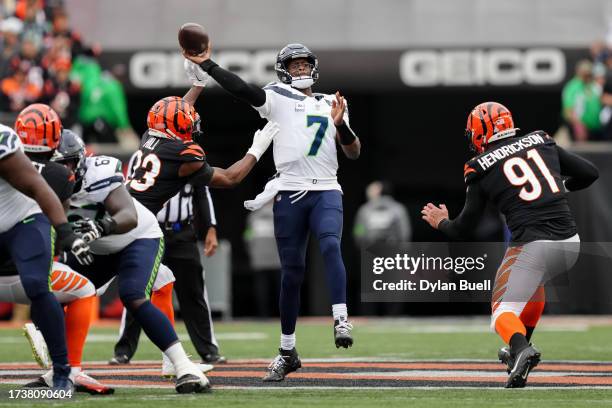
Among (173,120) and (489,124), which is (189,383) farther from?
(489,124)

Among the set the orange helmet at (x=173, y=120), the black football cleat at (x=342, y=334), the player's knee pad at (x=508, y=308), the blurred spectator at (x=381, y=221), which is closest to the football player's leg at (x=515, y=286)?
the player's knee pad at (x=508, y=308)

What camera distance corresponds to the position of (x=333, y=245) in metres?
7.87

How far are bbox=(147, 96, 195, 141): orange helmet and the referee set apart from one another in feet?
5.39

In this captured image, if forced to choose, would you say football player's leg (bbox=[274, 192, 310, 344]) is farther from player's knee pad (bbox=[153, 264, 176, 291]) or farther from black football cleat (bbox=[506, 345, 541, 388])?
black football cleat (bbox=[506, 345, 541, 388])

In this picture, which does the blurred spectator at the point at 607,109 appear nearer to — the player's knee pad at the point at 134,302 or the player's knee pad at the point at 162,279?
the player's knee pad at the point at 162,279

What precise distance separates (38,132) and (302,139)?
6.30 feet

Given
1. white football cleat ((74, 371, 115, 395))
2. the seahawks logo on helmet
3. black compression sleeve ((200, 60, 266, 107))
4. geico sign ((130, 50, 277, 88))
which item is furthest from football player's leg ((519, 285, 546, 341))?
geico sign ((130, 50, 277, 88))

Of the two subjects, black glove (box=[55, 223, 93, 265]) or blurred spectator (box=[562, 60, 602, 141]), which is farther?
blurred spectator (box=[562, 60, 602, 141])

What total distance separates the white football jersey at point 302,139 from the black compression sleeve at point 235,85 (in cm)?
9

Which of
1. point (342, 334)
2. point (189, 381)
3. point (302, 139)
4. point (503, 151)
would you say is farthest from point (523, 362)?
point (302, 139)

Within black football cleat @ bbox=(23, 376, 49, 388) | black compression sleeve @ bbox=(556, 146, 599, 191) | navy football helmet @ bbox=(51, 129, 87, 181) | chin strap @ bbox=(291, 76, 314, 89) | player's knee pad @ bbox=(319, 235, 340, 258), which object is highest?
chin strap @ bbox=(291, 76, 314, 89)

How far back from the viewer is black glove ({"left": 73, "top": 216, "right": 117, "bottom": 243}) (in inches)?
258

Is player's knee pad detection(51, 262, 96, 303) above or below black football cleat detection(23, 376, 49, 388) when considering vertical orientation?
above

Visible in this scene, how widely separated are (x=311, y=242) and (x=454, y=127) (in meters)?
3.89
